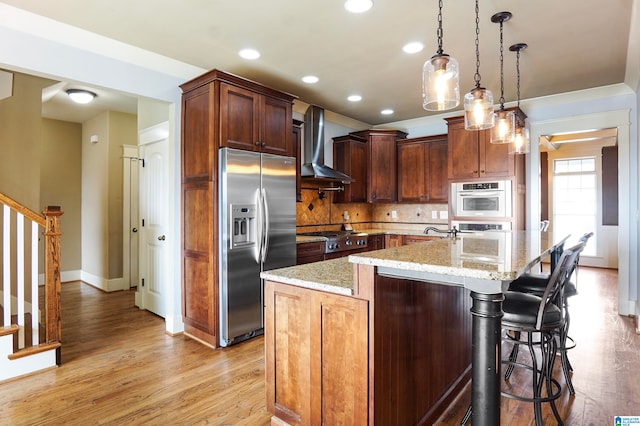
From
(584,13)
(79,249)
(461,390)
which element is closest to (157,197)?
(79,249)

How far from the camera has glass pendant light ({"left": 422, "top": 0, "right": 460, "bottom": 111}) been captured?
205cm

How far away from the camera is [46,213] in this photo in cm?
292

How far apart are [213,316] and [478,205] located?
347cm

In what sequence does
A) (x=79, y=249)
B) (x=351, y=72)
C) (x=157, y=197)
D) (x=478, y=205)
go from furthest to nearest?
(x=79, y=249), (x=478, y=205), (x=157, y=197), (x=351, y=72)

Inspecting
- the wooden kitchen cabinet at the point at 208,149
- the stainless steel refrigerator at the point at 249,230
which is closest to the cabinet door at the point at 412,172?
the stainless steel refrigerator at the point at 249,230

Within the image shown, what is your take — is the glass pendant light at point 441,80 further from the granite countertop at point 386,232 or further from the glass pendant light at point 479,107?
the granite countertop at point 386,232

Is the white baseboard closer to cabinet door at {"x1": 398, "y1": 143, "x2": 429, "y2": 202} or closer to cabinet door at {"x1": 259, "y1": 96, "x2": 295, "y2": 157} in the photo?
cabinet door at {"x1": 259, "y1": 96, "x2": 295, "y2": 157}

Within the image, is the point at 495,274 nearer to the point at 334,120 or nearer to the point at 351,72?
the point at 351,72

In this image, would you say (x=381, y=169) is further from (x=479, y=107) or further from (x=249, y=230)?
(x=479, y=107)

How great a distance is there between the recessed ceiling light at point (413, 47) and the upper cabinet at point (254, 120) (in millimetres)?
1322

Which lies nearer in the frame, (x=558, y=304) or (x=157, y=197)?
(x=558, y=304)

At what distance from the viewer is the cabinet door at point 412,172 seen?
5496 millimetres

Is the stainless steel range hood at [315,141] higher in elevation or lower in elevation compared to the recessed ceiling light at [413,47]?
lower

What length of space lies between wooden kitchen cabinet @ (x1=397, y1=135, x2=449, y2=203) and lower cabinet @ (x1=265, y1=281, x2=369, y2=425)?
3.91 metres
